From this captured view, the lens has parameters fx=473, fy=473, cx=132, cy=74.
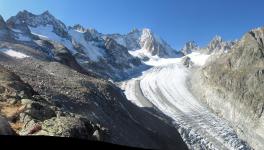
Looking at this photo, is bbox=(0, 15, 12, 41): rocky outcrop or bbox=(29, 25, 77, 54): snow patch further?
bbox=(29, 25, 77, 54): snow patch

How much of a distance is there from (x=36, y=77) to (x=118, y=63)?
358 ft

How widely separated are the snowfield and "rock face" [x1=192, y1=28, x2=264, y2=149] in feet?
Answer: 8.89

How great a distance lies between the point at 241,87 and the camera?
275 ft

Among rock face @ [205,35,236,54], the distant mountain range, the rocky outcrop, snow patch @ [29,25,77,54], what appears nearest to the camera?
the distant mountain range

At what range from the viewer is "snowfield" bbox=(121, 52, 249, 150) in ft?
205

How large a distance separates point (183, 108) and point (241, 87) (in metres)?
11.5

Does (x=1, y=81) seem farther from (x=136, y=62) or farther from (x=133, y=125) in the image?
(x=136, y=62)

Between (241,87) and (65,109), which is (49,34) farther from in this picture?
(65,109)

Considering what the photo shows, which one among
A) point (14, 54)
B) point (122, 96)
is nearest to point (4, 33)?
point (14, 54)

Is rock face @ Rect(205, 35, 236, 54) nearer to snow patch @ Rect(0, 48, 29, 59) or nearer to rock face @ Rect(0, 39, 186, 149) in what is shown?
rock face @ Rect(0, 39, 186, 149)

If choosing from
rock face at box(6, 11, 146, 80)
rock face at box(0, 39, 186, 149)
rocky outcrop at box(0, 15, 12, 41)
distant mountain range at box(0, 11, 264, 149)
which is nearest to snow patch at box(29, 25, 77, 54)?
rock face at box(6, 11, 146, 80)

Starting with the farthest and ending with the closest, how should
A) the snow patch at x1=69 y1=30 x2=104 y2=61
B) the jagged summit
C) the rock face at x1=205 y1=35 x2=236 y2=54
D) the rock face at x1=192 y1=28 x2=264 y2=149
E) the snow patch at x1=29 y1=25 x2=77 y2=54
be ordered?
the rock face at x1=205 y1=35 x2=236 y2=54, the snow patch at x1=69 y1=30 x2=104 y2=61, the jagged summit, the snow patch at x1=29 y1=25 x2=77 y2=54, the rock face at x1=192 y1=28 x2=264 y2=149

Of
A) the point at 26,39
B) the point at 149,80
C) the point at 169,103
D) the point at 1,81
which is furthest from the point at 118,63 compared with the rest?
the point at 1,81

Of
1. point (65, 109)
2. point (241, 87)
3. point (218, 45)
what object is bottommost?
point (65, 109)
